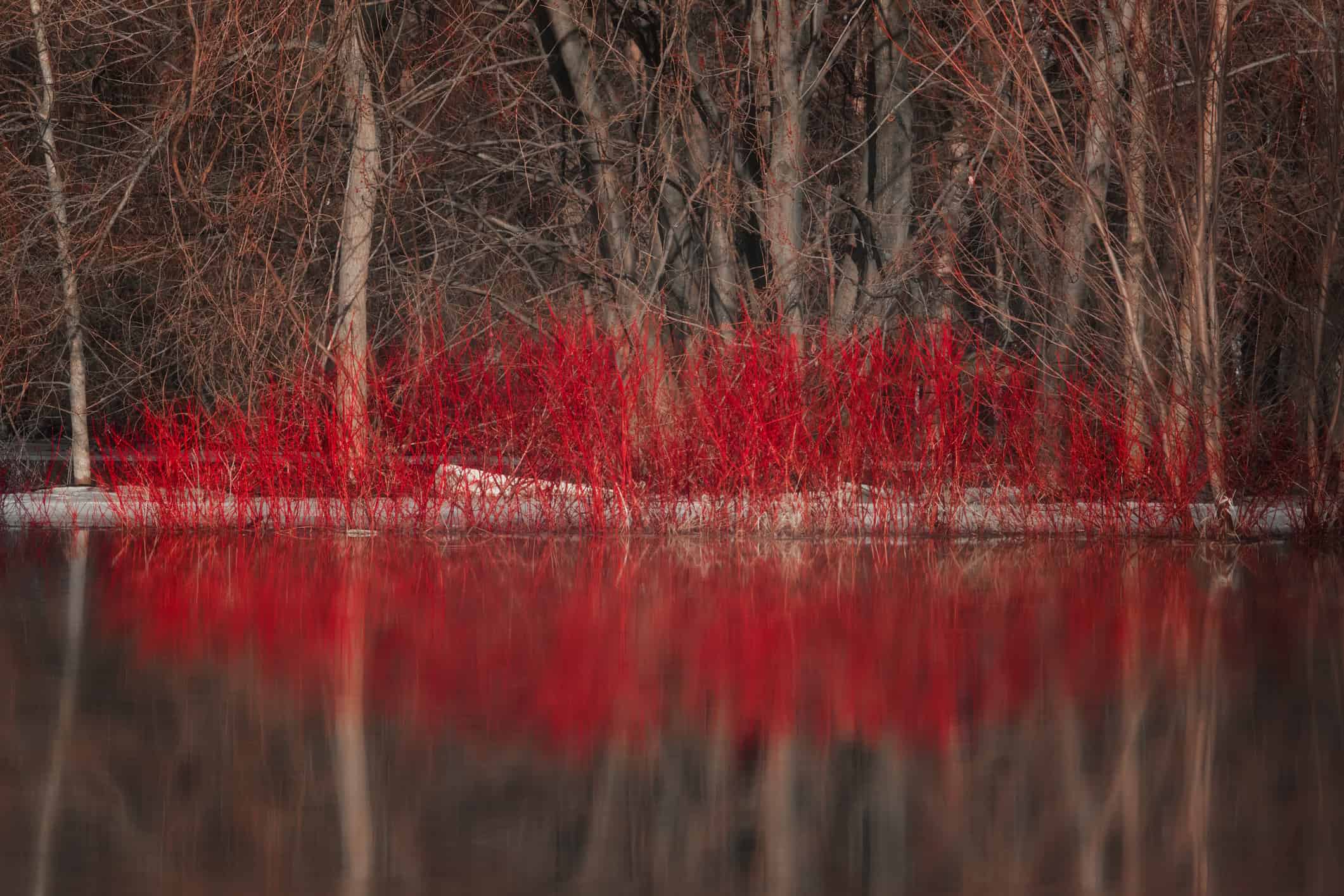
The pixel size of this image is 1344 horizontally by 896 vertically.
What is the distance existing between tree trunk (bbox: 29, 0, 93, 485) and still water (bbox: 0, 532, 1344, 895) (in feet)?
21.7

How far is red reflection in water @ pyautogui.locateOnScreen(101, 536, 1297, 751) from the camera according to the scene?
6.95 meters

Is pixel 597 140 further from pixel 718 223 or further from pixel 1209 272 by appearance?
pixel 1209 272

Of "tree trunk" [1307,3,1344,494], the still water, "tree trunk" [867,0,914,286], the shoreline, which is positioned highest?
"tree trunk" [867,0,914,286]

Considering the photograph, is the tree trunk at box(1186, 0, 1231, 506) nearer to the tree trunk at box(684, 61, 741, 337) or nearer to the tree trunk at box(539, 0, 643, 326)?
the tree trunk at box(684, 61, 741, 337)

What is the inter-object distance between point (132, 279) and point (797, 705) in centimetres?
1709

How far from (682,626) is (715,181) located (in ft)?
23.6

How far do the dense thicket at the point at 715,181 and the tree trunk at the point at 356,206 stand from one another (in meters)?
0.03

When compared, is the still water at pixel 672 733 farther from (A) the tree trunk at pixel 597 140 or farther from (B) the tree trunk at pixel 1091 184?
(A) the tree trunk at pixel 597 140

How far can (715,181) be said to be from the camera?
15648mm

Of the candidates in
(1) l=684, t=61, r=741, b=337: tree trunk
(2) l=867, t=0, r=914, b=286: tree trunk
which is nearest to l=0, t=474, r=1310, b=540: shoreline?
(1) l=684, t=61, r=741, b=337: tree trunk

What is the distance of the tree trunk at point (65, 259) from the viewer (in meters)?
17.3

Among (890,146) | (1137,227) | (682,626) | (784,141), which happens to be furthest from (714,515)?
(682,626)

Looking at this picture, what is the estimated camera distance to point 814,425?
1453cm

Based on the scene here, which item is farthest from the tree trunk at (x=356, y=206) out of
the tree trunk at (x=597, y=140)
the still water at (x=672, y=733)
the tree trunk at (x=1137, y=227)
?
the tree trunk at (x=1137, y=227)
